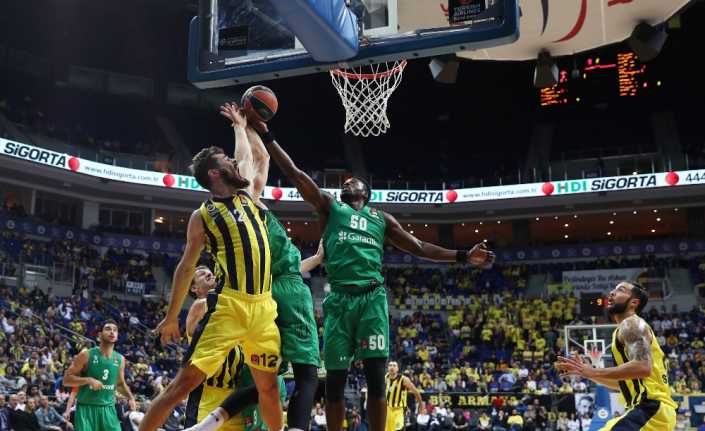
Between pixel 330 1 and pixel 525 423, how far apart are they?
1600 cm

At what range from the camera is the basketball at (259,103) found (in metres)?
5.29

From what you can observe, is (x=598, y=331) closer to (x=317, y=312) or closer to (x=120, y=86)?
(x=317, y=312)

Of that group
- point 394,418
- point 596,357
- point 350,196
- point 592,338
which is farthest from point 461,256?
point 592,338

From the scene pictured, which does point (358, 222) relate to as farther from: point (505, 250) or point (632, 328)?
point (505, 250)

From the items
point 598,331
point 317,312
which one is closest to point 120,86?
point 317,312

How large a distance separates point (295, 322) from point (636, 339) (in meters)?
2.61

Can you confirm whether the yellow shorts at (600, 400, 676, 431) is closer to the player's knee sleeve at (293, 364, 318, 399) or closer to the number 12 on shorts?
the number 12 on shorts

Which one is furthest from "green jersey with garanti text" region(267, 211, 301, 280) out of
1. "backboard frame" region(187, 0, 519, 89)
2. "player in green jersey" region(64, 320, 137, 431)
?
"player in green jersey" region(64, 320, 137, 431)

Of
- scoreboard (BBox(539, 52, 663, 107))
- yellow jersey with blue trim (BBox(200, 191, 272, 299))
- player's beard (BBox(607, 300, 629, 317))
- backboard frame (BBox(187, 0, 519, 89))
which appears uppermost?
scoreboard (BBox(539, 52, 663, 107))

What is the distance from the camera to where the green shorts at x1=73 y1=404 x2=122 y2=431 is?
8.46 meters

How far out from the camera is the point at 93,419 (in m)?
8.50

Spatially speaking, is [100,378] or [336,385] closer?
[336,385]

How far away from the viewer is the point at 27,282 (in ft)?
87.2

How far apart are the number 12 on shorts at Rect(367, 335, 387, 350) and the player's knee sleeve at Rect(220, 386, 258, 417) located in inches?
36.6
